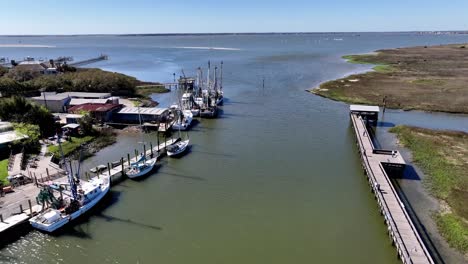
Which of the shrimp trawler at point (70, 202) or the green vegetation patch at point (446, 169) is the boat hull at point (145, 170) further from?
the green vegetation patch at point (446, 169)

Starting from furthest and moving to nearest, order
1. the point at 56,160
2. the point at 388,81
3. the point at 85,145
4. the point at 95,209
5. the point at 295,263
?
the point at 388,81
the point at 85,145
the point at 56,160
the point at 95,209
the point at 295,263

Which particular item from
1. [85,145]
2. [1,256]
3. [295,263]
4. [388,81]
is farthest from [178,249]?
[388,81]

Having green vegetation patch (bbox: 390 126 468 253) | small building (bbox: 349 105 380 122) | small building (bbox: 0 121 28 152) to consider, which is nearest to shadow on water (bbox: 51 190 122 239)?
small building (bbox: 0 121 28 152)

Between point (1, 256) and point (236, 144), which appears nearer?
point (1, 256)

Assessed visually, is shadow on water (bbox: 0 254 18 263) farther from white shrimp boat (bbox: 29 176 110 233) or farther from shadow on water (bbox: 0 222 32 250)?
white shrimp boat (bbox: 29 176 110 233)

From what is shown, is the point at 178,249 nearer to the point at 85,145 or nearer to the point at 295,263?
the point at 295,263

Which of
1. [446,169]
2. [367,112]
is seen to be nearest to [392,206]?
[446,169]

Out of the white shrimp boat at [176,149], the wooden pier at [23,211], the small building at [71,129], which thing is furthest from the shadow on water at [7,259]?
the small building at [71,129]
